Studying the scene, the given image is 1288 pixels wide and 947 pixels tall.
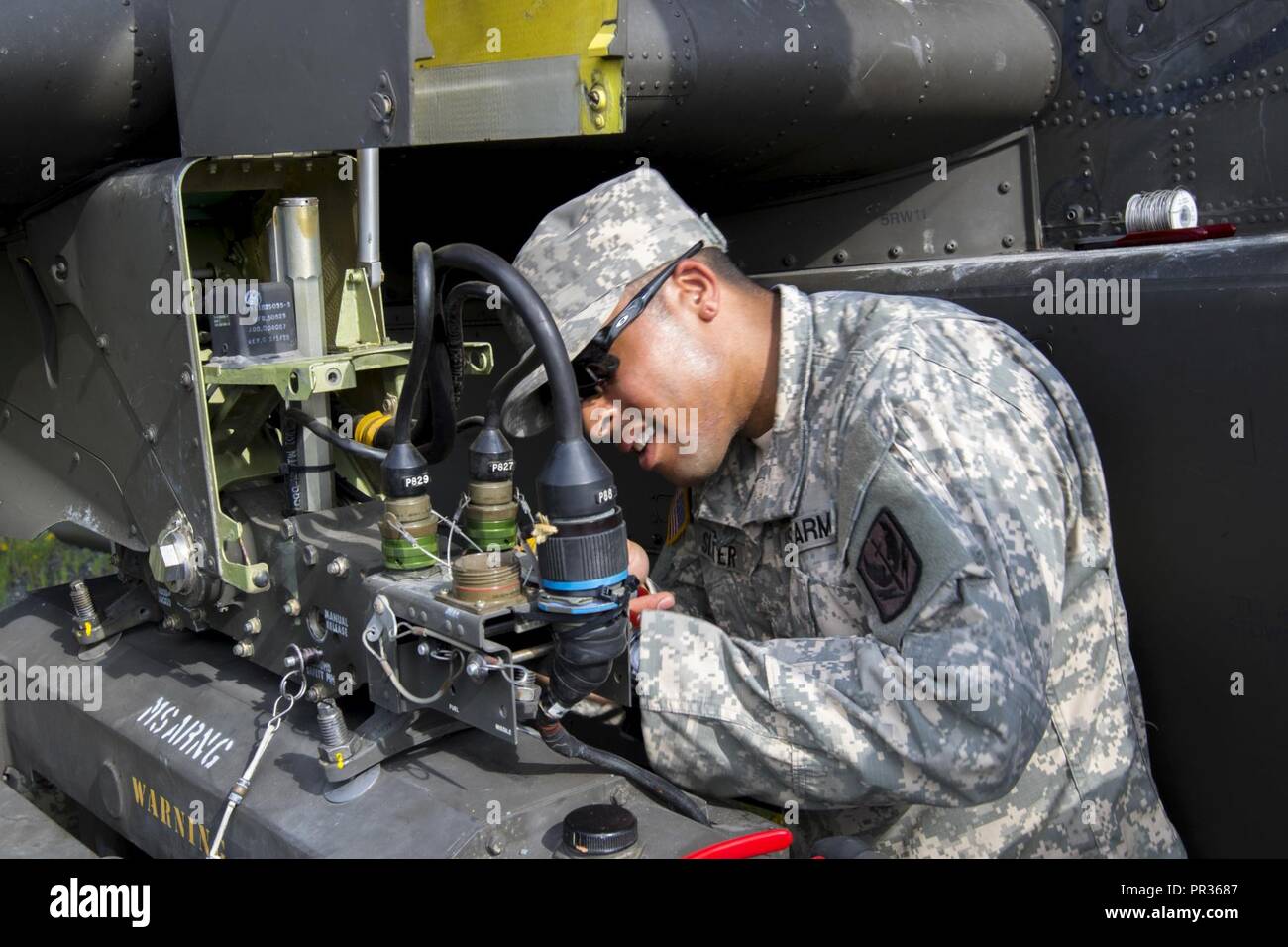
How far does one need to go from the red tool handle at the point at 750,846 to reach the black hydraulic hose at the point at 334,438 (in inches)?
39.0

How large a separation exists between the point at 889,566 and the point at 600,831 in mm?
563

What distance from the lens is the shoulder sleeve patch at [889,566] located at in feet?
6.01

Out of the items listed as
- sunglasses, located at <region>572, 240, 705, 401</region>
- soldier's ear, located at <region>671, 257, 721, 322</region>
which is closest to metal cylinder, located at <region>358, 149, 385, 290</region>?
sunglasses, located at <region>572, 240, 705, 401</region>

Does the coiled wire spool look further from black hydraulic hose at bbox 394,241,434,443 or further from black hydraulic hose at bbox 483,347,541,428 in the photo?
black hydraulic hose at bbox 394,241,434,443

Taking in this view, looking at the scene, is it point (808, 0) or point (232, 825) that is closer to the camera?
point (232, 825)

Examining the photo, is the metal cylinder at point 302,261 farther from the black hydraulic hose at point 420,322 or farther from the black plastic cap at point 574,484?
the black plastic cap at point 574,484

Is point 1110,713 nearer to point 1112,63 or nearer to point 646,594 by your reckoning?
point 646,594

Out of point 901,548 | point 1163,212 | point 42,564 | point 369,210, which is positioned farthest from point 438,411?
point 42,564

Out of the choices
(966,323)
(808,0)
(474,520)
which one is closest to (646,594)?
(474,520)

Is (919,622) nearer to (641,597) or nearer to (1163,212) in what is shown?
(641,597)

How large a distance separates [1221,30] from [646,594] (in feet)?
6.95

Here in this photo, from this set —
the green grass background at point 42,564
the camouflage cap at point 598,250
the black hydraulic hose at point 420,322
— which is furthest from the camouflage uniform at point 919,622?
the green grass background at point 42,564

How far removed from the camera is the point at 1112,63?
3379mm

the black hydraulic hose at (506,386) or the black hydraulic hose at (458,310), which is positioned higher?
the black hydraulic hose at (458,310)
